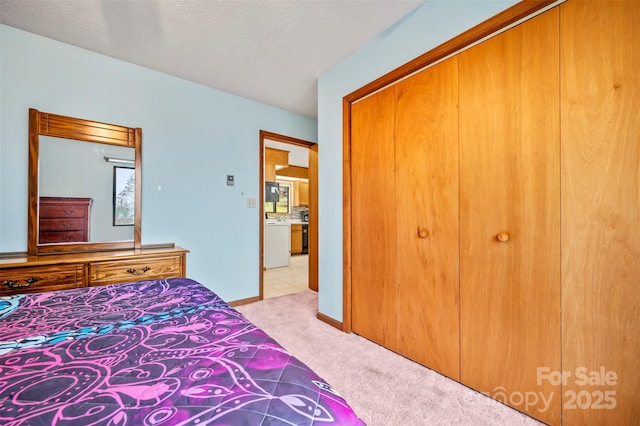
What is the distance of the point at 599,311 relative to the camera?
1.16 m

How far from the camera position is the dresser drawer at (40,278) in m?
1.72

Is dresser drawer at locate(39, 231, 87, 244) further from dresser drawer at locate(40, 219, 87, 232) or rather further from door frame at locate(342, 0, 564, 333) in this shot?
door frame at locate(342, 0, 564, 333)

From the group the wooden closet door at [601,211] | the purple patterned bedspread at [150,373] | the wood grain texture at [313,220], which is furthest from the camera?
the wood grain texture at [313,220]

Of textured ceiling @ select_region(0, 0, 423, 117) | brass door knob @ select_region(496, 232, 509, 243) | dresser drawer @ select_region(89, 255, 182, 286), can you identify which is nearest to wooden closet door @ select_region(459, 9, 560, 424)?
brass door knob @ select_region(496, 232, 509, 243)

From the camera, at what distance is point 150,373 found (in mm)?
706

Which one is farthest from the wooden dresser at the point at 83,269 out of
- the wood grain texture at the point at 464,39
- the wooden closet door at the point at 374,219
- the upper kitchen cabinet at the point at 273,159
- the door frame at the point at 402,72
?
the upper kitchen cabinet at the point at 273,159

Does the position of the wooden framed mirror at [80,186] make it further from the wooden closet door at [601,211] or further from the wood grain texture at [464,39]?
the wooden closet door at [601,211]

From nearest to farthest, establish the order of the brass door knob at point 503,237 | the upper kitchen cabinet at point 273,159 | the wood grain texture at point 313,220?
1. the brass door knob at point 503,237
2. the wood grain texture at point 313,220
3. the upper kitchen cabinet at point 273,159

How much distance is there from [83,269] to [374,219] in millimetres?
2293

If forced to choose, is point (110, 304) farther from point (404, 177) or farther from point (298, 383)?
point (404, 177)

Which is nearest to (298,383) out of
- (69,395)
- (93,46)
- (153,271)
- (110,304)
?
(69,395)

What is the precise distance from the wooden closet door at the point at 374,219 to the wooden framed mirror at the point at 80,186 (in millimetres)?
2091

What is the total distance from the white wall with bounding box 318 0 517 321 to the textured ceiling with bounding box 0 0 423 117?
0.10 metres

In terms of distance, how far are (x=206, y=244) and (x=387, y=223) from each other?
203cm
